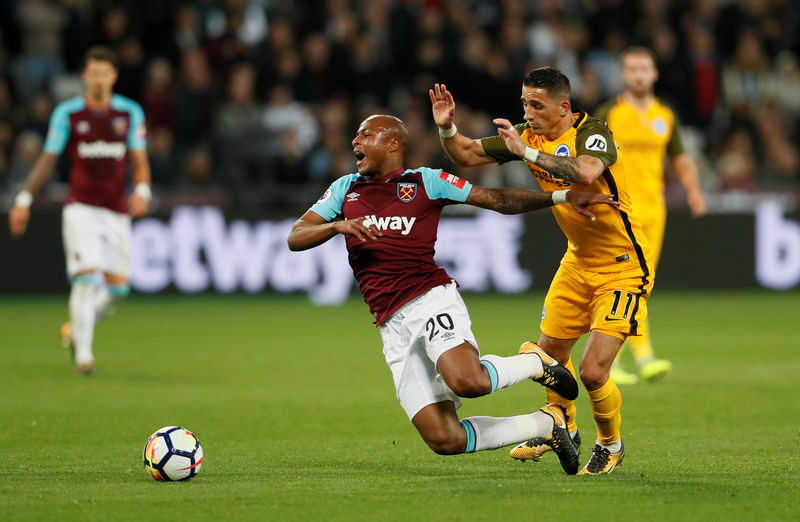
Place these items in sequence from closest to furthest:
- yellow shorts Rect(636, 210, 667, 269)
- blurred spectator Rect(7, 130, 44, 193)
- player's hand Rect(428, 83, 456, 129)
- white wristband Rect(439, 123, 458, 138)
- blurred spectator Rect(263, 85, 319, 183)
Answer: player's hand Rect(428, 83, 456, 129) → white wristband Rect(439, 123, 458, 138) → yellow shorts Rect(636, 210, 667, 269) → blurred spectator Rect(7, 130, 44, 193) → blurred spectator Rect(263, 85, 319, 183)

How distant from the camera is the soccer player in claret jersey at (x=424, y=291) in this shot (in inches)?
240

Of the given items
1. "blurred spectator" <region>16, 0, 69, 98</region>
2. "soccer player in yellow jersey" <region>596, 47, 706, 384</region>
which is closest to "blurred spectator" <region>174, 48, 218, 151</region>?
"blurred spectator" <region>16, 0, 69, 98</region>

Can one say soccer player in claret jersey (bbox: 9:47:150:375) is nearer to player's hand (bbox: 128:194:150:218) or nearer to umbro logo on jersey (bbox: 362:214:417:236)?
player's hand (bbox: 128:194:150:218)

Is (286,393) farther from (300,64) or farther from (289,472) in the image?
(300,64)

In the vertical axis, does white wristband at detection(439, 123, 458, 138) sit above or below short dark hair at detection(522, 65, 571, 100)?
below

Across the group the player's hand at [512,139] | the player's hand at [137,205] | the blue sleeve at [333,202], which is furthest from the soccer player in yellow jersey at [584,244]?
the player's hand at [137,205]

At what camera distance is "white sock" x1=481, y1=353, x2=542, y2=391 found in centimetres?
612

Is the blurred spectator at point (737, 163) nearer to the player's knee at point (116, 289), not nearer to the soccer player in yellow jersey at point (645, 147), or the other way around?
the soccer player in yellow jersey at point (645, 147)

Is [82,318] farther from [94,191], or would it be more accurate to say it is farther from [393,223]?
[393,223]

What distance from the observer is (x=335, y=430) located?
7.70 metres

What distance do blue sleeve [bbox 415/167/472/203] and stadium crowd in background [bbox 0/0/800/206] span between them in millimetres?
10387

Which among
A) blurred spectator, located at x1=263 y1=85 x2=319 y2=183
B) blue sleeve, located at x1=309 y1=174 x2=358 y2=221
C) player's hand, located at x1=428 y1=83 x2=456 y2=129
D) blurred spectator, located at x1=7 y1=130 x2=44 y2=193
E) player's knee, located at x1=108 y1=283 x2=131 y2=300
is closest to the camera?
blue sleeve, located at x1=309 y1=174 x2=358 y2=221

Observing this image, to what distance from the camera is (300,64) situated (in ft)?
59.0

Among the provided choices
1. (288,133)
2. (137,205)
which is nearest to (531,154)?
(137,205)
